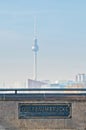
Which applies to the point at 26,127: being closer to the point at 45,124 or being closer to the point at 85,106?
the point at 45,124

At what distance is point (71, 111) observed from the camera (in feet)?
58.7

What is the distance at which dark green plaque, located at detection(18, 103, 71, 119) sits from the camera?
17.9 meters

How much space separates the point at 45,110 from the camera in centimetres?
1798

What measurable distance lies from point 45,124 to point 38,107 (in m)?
0.78

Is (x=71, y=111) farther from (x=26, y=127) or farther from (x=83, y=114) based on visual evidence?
(x=26, y=127)

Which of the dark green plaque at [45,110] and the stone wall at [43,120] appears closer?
the stone wall at [43,120]

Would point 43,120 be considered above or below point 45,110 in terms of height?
below

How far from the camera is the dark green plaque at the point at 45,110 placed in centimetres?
1792

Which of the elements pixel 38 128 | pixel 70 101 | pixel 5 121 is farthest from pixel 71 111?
pixel 5 121

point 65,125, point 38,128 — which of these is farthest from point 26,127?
point 65,125

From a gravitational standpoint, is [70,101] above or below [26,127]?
above

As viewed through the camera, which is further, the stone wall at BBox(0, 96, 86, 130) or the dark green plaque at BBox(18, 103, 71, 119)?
the dark green plaque at BBox(18, 103, 71, 119)

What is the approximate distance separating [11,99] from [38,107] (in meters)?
1.20

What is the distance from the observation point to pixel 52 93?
18.2 meters
